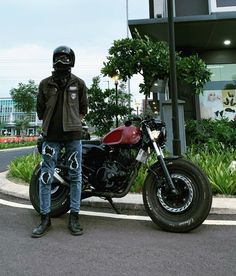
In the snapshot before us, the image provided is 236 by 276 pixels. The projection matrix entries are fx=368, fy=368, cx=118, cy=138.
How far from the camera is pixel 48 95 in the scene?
3.95m

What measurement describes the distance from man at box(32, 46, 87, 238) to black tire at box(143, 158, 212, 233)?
2.64 ft

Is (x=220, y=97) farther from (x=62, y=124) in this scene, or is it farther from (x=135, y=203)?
(x=62, y=124)

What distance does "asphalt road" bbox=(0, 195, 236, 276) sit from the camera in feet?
9.32

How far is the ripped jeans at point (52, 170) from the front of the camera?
3.93 metres

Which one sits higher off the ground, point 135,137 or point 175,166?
point 135,137

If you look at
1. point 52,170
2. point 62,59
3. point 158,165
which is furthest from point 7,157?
point 158,165

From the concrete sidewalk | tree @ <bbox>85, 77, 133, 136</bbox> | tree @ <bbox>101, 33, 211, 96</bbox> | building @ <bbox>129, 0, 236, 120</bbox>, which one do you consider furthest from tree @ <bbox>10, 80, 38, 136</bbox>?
the concrete sidewalk

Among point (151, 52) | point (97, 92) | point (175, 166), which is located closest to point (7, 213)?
point (175, 166)

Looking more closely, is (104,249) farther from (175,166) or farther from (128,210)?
(128,210)

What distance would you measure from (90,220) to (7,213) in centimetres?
118

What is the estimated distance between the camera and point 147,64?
9.46 m

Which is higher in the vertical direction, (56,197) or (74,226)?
(56,197)

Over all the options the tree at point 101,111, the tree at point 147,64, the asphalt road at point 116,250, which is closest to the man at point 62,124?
the asphalt road at point 116,250

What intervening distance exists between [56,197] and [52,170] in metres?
0.69
